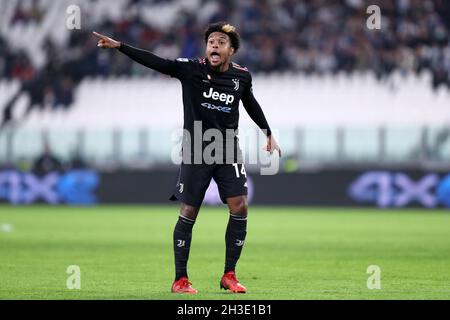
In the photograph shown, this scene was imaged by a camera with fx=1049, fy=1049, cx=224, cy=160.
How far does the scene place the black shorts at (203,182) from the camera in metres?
9.83

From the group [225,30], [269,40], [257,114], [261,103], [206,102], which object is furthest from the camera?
[269,40]

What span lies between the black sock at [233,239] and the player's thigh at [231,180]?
9.4 inches

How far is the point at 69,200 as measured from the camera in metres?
30.0

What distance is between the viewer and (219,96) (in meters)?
9.89

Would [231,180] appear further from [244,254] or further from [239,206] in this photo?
[244,254]

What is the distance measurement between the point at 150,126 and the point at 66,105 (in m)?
2.92

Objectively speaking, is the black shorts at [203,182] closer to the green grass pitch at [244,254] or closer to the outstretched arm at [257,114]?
the outstretched arm at [257,114]

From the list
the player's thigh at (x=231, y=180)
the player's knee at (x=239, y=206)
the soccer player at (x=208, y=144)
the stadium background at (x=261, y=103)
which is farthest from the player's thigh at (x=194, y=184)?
the stadium background at (x=261, y=103)

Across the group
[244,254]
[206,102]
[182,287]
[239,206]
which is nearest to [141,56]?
[206,102]

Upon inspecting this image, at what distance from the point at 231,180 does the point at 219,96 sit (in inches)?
31.5

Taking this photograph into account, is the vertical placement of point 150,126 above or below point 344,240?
above

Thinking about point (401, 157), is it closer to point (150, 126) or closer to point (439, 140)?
point (439, 140)
